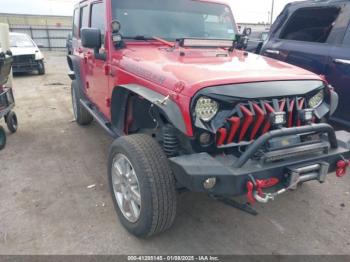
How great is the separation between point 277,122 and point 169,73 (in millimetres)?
931

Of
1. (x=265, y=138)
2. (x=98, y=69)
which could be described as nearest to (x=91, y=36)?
(x=98, y=69)

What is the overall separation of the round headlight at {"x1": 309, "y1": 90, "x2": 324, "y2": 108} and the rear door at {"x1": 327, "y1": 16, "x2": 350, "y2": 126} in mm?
1360

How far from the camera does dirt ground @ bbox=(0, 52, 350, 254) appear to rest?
2750mm

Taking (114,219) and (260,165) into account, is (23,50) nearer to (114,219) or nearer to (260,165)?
(114,219)

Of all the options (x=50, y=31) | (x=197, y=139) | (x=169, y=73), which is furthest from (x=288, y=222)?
(x=50, y=31)

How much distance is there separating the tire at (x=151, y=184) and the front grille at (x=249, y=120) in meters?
0.48

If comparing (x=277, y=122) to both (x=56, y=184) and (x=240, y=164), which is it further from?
(x=56, y=184)

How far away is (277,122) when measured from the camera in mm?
2451

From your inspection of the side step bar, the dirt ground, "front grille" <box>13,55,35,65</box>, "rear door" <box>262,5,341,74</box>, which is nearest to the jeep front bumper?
the dirt ground

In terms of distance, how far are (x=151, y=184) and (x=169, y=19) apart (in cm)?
213

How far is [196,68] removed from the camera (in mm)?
2711

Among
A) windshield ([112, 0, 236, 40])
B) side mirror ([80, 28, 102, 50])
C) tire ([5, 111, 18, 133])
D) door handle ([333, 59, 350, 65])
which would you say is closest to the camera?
side mirror ([80, 28, 102, 50])

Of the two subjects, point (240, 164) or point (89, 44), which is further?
point (89, 44)

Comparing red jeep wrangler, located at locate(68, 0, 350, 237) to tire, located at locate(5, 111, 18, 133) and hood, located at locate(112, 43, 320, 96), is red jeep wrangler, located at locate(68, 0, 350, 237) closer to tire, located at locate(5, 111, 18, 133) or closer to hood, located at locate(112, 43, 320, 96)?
hood, located at locate(112, 43, 320, 96)
